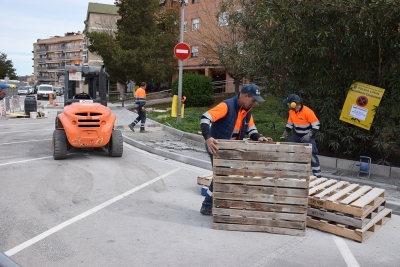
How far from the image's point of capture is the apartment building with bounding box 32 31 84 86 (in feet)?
364

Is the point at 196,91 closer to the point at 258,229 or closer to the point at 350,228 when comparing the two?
the point at 258,229

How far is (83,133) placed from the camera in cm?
860

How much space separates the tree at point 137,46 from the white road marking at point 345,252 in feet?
78.5

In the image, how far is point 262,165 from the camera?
4773 millimetres

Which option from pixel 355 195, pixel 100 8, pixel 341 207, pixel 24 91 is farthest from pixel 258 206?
pixel 100 8

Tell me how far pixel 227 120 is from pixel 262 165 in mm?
821

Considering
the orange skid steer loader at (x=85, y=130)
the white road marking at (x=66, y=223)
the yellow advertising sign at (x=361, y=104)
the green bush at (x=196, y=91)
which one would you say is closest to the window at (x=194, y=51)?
the green bush at (x=196, y=91)

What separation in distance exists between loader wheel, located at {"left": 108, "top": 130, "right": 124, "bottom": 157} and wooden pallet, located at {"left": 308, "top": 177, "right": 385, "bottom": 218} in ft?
16.4

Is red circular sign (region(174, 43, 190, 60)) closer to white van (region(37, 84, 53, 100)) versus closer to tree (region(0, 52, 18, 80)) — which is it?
white van (region(37, 84, 53, 100))

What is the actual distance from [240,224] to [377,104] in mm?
4668

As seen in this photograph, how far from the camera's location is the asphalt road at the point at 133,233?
409 cm

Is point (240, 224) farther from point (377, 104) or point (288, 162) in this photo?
point (377, 104)

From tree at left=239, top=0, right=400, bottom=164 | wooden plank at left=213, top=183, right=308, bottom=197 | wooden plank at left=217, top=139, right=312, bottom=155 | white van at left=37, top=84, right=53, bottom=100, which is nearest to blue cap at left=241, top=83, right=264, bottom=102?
wooden plank at left=217, top=139, right=312, bottom=155

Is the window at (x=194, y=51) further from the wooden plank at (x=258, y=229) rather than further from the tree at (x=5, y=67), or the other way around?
the tree at (x=5, y=67)
